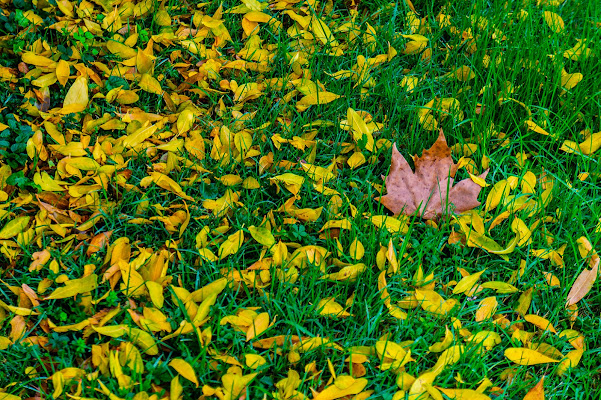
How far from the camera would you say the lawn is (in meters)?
1.81

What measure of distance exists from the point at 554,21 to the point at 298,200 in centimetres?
169

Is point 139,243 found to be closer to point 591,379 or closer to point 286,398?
point 286,398

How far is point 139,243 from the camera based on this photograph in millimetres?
2102

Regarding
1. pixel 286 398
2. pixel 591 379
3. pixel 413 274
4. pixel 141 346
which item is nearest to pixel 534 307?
pixel 591 379

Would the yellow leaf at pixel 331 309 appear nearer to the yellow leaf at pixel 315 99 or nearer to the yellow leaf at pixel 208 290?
the yellow leaf at pixel 208 290

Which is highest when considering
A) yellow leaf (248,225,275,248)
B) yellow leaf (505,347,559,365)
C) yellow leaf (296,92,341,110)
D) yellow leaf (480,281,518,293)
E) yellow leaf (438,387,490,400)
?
yellow leaf (296,92,341,110)

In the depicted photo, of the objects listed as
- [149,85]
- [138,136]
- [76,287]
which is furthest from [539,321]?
[149,85]

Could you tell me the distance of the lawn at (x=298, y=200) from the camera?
181 cm

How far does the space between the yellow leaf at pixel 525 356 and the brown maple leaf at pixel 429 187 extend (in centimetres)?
59

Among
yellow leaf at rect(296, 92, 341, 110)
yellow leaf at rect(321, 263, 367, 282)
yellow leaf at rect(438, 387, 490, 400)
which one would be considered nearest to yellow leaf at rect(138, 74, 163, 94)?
yellow leaf at rect(296, 92, 341, 110)

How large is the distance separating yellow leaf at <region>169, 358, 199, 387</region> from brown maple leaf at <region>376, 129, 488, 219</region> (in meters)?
0.95

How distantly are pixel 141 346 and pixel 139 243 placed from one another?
44cm

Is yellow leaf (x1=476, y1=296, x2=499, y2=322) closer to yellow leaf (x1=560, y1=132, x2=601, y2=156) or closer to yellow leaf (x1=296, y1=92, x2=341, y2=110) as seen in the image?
yellow leaf (x1=560, y1=132, x2=601, y2=156)

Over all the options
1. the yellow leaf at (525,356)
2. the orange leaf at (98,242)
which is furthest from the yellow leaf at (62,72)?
the yellow leaf at (525,356)
